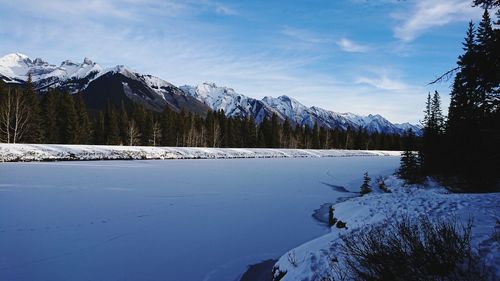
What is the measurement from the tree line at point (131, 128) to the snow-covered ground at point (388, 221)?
4336 cm

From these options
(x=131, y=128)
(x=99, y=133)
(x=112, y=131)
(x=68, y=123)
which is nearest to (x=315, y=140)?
(x=131, y=128)

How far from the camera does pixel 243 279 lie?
6.38 meters

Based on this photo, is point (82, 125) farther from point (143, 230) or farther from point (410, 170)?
A: point (143, 230)

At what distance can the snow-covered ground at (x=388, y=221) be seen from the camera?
197 inches

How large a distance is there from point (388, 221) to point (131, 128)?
186 feet

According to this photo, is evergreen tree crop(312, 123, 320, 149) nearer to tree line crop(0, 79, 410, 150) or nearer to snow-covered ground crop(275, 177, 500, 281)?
tree line crop(0, 79, 410, 150)

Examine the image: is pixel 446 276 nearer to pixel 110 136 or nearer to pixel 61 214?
pixel 61 214

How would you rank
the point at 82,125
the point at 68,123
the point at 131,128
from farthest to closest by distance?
1. the point at 131,128
2. the point at 82,125
3. the point at 68,123

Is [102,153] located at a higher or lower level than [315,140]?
lower

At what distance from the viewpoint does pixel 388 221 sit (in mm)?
7551

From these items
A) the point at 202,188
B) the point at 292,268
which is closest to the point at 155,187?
the point at 202,188

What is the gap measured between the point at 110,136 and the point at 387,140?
96.1m

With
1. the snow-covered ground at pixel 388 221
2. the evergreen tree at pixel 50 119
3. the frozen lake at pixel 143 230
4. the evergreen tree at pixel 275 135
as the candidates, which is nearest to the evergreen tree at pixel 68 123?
the evergreen tree at pixel 50 119

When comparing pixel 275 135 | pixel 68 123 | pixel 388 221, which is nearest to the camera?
pixel 388 221
